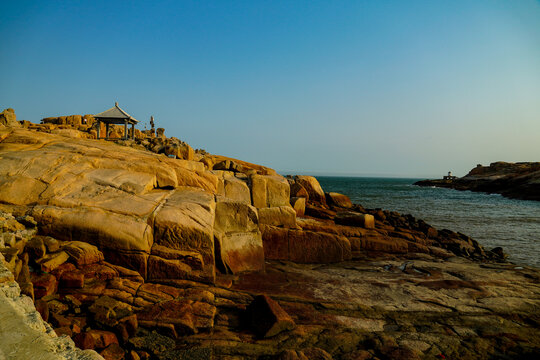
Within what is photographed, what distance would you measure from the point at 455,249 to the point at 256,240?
9184mm

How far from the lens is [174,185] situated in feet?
31.6

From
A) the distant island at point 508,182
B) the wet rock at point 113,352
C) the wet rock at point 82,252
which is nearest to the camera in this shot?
the wet rock at point 113,352

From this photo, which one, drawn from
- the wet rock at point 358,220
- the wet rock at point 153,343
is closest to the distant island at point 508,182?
the wet rock at point 358,220

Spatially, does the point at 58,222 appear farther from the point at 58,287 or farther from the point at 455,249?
the point at 455,249

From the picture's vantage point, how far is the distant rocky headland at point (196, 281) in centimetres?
494

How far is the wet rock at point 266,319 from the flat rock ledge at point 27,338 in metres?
2.78

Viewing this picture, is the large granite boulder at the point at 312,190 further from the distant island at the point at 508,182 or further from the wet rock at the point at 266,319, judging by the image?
the distant island at the point at 508,182

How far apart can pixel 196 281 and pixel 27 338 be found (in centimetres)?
443

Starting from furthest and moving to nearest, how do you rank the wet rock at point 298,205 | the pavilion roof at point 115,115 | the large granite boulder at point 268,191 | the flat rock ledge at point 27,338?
the pavilion roof at point 115,115 < the wet rock at point 298,205 < the large granite boulder at point 268,191 < the flat rock ledge at point 27,338

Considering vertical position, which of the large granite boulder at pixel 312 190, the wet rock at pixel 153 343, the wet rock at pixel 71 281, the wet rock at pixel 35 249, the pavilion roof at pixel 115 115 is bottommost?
the wet rock at pixel 153 343

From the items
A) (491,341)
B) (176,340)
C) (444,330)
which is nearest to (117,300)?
(176,340)

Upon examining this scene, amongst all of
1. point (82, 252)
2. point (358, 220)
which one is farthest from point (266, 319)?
point (358, 220)

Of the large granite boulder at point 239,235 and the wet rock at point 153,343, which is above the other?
the large granite boulder at point 239,235

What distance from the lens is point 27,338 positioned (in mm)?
2863
